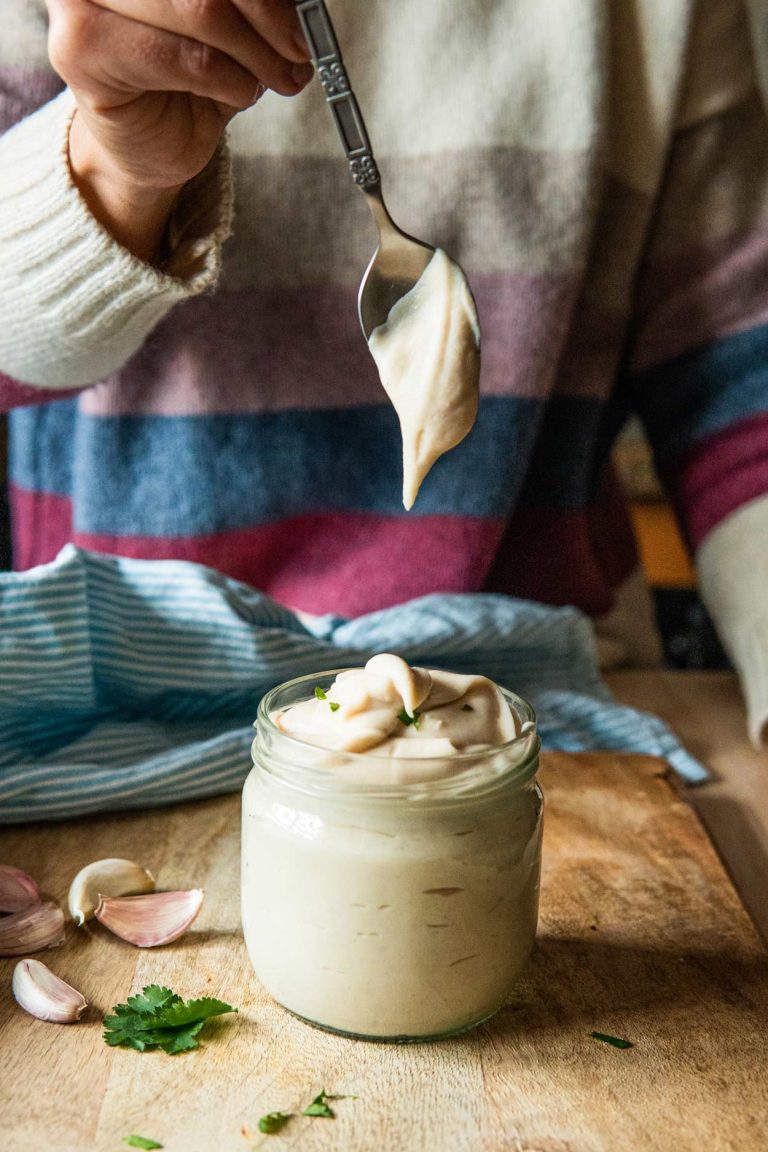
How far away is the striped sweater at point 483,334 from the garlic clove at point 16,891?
0.57 m

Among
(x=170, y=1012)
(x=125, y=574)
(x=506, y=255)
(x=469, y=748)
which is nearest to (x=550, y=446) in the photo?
(x=506, y=255)

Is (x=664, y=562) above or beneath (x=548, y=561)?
beneath

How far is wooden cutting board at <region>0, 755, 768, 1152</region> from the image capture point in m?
0.77

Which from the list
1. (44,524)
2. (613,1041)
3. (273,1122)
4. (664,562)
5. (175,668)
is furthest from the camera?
(664,562)

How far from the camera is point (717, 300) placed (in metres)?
1.67

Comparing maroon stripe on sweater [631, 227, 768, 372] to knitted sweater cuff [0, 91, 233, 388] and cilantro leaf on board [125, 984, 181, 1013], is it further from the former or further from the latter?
cilantro leaf on board [125, 984, 181, 1013]

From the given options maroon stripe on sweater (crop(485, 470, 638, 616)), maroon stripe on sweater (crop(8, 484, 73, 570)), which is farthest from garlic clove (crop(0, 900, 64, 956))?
maroon stripe on sweater (crop(485, 470, 638, 616))

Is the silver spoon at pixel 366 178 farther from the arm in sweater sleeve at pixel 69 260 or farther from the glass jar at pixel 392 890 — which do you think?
the glass jar at pixel 392 890

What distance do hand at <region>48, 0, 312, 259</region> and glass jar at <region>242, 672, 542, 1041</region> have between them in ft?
1.64

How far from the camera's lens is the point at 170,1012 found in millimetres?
873

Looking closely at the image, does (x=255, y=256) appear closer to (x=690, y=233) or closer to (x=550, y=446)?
(x=550, y=446)

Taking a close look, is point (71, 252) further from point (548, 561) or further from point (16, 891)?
point (548, 561)

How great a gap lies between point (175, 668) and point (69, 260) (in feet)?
1.48

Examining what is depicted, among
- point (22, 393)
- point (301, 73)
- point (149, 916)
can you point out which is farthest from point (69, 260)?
point (149, 916)
